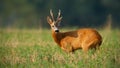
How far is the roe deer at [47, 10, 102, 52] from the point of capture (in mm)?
15414

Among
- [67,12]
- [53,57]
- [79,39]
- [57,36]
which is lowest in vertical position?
[53,57]

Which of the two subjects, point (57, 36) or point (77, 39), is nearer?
point (77, 39)

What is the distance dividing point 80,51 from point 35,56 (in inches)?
83.3

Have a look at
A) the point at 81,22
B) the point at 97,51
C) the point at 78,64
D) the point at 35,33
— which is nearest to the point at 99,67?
the point at 78,64

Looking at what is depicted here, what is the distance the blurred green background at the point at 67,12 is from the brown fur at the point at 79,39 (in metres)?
29.0

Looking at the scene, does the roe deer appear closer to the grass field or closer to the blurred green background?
the grass field

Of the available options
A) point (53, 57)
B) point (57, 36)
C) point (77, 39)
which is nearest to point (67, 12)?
point (57, 36)

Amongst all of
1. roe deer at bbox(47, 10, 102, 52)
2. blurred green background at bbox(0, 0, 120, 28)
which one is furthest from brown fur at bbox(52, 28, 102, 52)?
blurred green background at bbox(0, 0, 120, 28)

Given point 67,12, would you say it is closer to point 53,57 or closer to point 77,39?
point 77,39

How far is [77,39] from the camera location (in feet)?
52.5

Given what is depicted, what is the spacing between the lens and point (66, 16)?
47.1 metres

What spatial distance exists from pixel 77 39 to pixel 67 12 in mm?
31783

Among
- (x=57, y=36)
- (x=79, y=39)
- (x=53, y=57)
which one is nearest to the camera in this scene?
(x=53, y=57)

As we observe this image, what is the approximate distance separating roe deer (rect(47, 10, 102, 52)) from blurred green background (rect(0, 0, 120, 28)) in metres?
29.0
